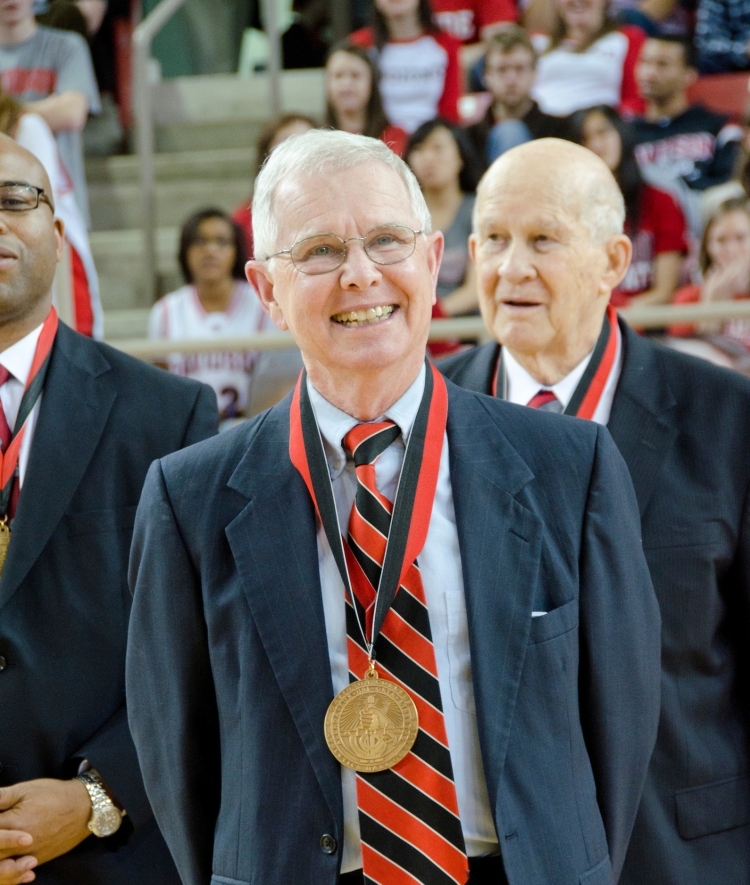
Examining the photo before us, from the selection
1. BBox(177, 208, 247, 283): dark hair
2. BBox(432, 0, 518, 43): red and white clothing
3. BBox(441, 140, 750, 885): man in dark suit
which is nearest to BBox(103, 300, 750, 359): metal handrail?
BBox(177, 208, 247, 283): dark hair

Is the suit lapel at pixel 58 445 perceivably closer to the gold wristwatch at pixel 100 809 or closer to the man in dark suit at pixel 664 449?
the gold wristwatch at pixel 100 809

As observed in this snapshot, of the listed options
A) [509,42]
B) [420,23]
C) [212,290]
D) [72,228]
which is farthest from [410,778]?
[420,23]

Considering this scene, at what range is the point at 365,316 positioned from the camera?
1.68 metres

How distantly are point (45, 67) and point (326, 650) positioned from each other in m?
4.63

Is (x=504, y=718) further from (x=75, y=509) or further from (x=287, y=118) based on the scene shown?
(x=287, y=118)

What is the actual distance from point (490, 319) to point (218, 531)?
0.96 m

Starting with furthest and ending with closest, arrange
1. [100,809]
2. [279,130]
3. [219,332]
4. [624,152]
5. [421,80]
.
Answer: [421,80], [279,130], [624,152], [219,332], [100,809]

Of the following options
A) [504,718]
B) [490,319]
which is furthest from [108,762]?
[490,319]

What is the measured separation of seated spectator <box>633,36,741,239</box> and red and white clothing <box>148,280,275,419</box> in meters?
1.92

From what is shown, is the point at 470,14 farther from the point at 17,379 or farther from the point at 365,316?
the point at 365,316

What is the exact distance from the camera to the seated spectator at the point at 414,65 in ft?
18.2

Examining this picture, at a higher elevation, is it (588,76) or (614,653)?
(588,76)

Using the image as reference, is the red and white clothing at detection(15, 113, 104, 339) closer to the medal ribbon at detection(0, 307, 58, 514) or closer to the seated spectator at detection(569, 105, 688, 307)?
Result: the medal ribbon at detection(0, 307, 58, 514)

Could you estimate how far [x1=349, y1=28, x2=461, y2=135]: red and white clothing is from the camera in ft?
18.2
